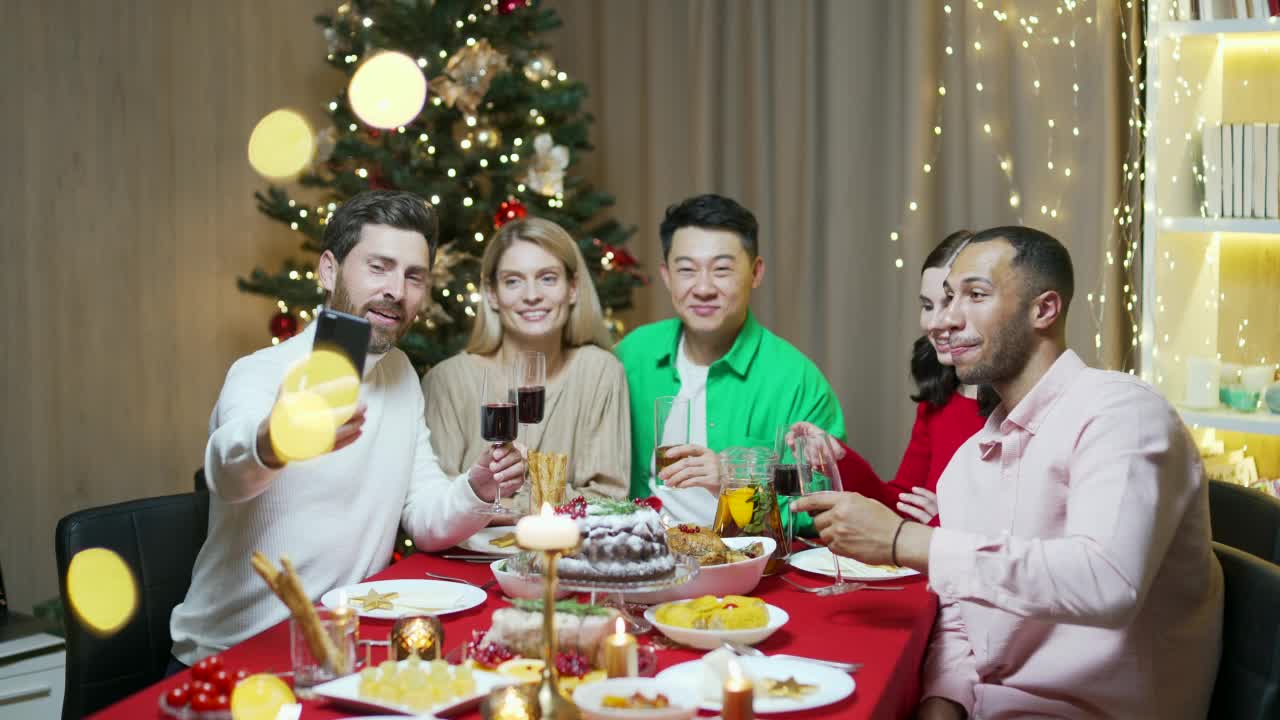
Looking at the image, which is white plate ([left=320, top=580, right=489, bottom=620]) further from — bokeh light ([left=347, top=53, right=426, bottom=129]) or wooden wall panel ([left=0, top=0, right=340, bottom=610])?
wooden wall panel ([left=0, top=0, right=340, bottom=610])

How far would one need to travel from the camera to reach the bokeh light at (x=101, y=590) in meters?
1.98

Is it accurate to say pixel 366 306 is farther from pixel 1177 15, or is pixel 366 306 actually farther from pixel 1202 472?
pixel 1177 15

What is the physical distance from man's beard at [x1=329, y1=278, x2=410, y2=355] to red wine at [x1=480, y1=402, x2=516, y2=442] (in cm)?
46

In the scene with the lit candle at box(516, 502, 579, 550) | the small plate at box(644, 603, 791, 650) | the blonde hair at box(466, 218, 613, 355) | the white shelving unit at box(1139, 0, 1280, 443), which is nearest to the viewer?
the lit candle at box(516, 502, 579, 550)

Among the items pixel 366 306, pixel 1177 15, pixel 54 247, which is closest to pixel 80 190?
pixel 54 247

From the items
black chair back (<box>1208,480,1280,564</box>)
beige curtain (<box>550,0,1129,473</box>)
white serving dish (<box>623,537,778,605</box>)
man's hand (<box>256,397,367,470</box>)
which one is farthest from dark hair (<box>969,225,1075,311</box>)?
beige curtain (<box>550,0,1129,473</box>)

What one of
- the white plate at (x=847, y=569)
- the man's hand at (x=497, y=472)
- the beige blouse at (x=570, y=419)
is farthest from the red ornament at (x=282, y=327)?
the white plate at (x=847, y=569)

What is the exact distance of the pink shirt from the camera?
1.61 metres

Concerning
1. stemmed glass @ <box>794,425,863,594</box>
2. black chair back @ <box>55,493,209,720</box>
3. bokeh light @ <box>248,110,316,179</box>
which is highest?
bokeh light @ <box>248,110,316,179</box>

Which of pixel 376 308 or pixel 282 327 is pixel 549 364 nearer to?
pixel 376 308

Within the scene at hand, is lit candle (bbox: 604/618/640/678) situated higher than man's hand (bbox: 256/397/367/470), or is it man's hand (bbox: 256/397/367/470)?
man's hand (bbox: 256/397/367/470)

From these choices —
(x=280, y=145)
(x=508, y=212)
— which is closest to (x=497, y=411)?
(x=508, y=212)

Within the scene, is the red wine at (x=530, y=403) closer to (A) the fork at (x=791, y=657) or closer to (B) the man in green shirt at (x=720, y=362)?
(A) the fork at (x=791, y=657)

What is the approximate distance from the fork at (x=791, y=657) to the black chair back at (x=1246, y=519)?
89 centimetres
